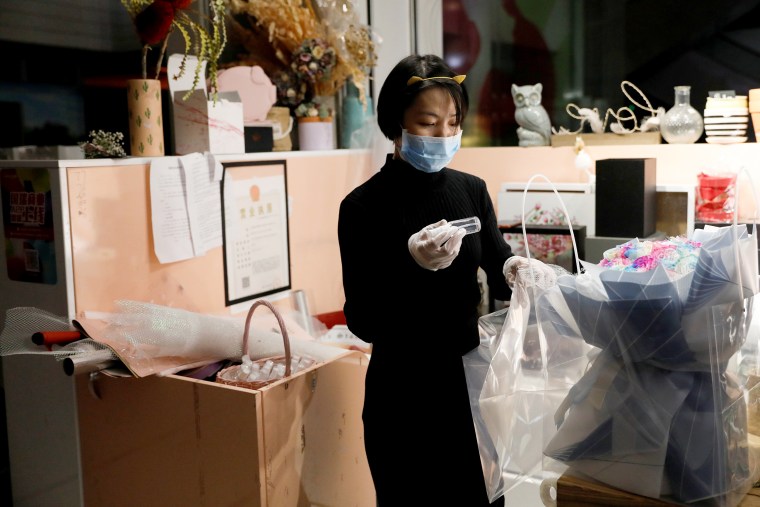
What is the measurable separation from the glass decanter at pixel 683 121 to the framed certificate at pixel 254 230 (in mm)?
1432

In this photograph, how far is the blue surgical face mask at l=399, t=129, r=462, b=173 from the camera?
1.66m

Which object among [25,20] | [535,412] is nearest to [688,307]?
[535,412]

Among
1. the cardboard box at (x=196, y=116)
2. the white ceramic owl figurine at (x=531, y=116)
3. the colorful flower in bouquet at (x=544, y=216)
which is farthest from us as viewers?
the white ceramic owl figurine at (x=531, y=116)

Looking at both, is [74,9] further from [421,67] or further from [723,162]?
[723,162]

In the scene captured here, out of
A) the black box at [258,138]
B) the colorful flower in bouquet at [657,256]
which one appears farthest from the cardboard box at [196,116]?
the colorful flower in bouquet at [657,256]

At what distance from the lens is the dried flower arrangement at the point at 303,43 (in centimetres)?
281

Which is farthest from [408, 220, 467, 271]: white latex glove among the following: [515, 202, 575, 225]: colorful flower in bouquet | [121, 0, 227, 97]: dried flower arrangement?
[515, 202, 575, 225]: colorful flower in bouquet

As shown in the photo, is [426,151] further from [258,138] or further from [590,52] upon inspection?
[590,52]

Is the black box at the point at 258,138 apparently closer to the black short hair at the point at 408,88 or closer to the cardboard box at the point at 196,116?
the cardboard box at the point at 196,116

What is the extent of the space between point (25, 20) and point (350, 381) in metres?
1.42

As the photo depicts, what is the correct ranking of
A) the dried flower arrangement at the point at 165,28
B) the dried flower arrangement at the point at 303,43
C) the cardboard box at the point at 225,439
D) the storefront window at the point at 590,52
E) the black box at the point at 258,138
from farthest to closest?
the storefront window at the point at 590,52 < the dried flower arrangement at the point at 303,43 < the black box at the point at 258,138 < the dried flower arrangement at the point at 165,28 < the cardboard box at the point at 225,439

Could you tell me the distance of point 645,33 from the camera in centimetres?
306

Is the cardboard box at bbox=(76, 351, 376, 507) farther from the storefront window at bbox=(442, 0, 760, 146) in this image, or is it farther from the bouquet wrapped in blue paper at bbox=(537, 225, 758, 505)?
the storefront window at bbox=(442, 0, 760, 146)

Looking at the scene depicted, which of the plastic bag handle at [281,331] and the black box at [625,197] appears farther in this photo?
the black box at [625,197]
